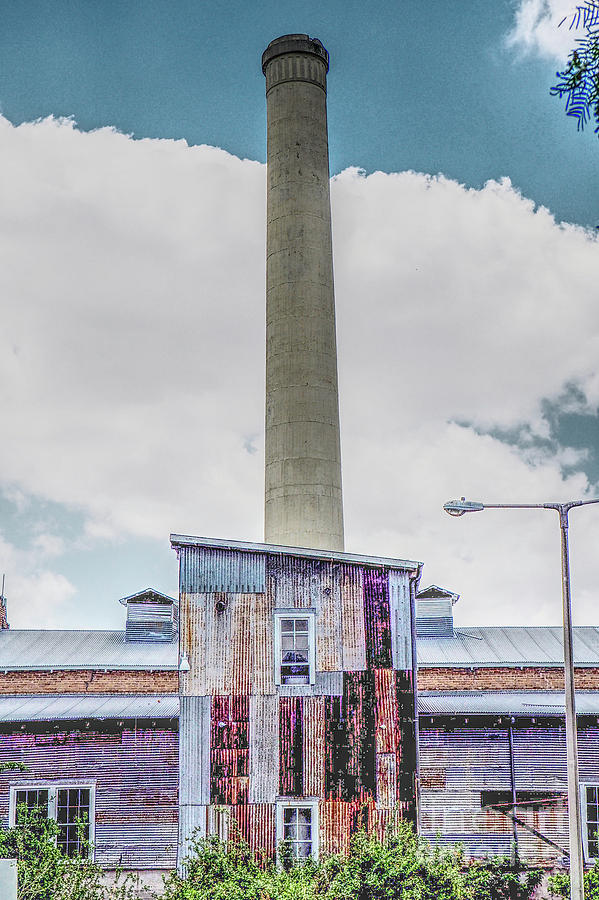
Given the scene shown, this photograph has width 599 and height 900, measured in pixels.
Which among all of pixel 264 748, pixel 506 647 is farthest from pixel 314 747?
pixel 506 647

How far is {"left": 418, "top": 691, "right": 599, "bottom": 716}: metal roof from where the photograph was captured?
24.7 meters

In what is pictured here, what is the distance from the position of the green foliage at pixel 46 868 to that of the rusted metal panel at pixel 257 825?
2.50 meters

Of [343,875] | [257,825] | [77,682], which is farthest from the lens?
[77,682]

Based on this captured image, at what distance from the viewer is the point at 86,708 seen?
25.8m

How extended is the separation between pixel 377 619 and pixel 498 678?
1273cm

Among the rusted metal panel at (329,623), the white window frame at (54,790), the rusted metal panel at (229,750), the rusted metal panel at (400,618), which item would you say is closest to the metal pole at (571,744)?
the rusted metal panel at (400,618)

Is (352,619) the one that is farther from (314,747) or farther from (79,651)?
(79,651)

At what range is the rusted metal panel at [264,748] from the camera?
20688 mm

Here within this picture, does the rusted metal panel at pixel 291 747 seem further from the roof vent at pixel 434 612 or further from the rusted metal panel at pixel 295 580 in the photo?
the roof vent at pixel 434 612

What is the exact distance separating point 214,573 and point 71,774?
664 cm

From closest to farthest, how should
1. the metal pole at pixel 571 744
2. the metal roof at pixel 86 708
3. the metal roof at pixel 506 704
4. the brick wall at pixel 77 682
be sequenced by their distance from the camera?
the metal pole at pixel 571 744 → the metal roof at pixel 86 708 → the metal roof at pixel 506 704 → the brick wall at pixel 77 682

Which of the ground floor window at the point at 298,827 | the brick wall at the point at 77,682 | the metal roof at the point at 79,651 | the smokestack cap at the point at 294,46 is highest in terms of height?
the smokestack cap at the point at 294,46

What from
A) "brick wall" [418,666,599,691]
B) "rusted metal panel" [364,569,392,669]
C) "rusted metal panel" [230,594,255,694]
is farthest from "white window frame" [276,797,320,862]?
"brick wall" [418,666,599,691]

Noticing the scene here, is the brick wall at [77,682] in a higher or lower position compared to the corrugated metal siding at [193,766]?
higher
